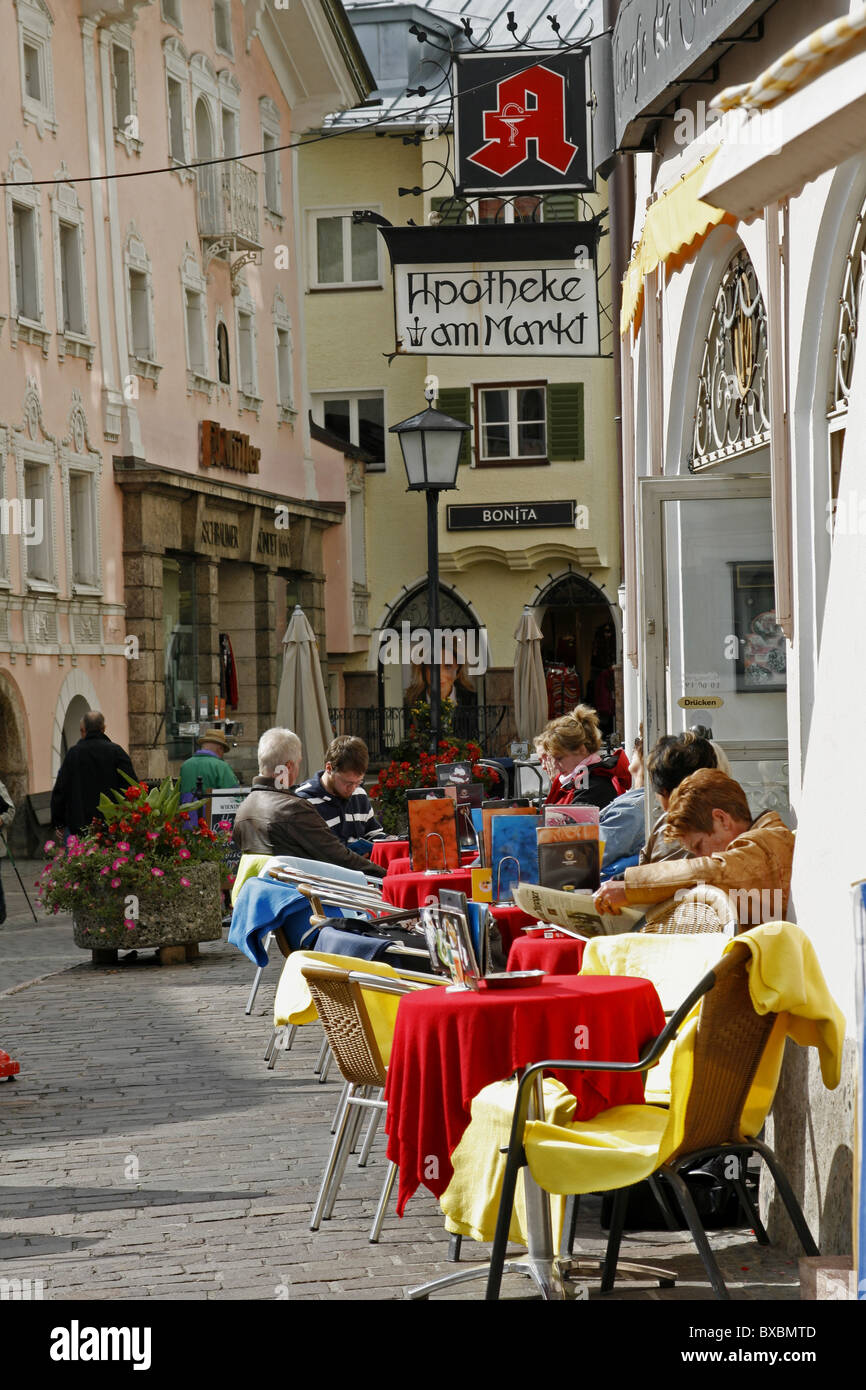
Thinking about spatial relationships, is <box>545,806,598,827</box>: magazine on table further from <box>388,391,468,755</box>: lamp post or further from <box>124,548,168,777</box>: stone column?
<box>124,548,168,777</box>: stone column

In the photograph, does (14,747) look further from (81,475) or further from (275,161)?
(275,161)

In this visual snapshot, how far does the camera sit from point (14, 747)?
2286cm

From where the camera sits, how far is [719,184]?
4.07 m

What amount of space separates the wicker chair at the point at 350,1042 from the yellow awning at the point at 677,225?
13.1ft

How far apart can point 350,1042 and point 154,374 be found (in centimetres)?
2200

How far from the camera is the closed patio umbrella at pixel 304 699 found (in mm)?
22125

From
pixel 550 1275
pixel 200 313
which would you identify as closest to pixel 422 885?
pixel 550 1275

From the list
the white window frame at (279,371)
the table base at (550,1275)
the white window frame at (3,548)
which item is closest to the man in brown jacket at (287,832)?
the table base at (550,1275)

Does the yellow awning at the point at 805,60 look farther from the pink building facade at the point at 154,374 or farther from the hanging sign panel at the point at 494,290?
the pink building facade at the point at 154,374

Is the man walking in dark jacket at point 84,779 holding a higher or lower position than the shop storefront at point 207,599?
lower

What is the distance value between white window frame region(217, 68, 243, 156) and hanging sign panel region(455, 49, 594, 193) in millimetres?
20278

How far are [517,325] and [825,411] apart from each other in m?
3.72

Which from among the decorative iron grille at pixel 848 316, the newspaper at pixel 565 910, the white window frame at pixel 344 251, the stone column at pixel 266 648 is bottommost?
the newspaper at pixel 565 910

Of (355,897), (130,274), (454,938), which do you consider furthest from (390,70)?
A: (454,938)
